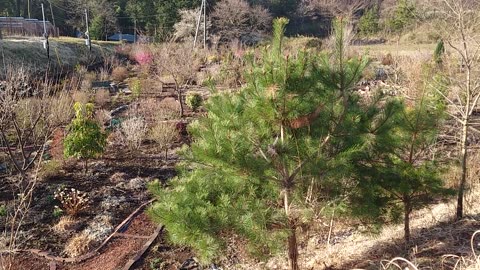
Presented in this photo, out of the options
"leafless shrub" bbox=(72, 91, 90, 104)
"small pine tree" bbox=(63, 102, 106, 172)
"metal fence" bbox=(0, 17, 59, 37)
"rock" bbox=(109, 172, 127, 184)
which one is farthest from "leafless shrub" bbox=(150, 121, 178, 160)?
"metal fence" bbox=(0, 17, 59, 37)

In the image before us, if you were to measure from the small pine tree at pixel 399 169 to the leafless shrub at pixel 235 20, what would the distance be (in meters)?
24.7

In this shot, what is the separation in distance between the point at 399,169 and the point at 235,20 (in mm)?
26023

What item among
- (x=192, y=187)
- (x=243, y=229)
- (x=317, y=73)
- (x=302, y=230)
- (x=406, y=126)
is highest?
(x=317, y=73)

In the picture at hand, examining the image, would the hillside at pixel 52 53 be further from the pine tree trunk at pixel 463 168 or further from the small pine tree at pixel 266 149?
the pine tree trunk at pixel 463 168

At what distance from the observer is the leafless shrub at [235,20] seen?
91.6 feet

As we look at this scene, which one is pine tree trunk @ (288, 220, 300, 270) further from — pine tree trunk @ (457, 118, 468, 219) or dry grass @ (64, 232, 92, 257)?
dry grass @ (64, 232, 92, 257)

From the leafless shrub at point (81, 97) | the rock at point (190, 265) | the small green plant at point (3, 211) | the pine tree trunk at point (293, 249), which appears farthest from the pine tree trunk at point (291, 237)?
the leafless shrub at point (81, 97)

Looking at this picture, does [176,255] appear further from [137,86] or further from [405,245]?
[137,86]

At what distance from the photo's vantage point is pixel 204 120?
10.8 ft

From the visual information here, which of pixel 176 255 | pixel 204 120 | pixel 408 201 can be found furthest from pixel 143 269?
pixel 408 201

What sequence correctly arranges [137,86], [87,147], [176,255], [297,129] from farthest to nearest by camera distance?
[137,86]
[87,147]
[176,255]
[297,129]

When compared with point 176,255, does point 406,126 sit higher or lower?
higher

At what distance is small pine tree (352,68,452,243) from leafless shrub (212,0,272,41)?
2471 cm

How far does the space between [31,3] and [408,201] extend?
3248 centimetres
